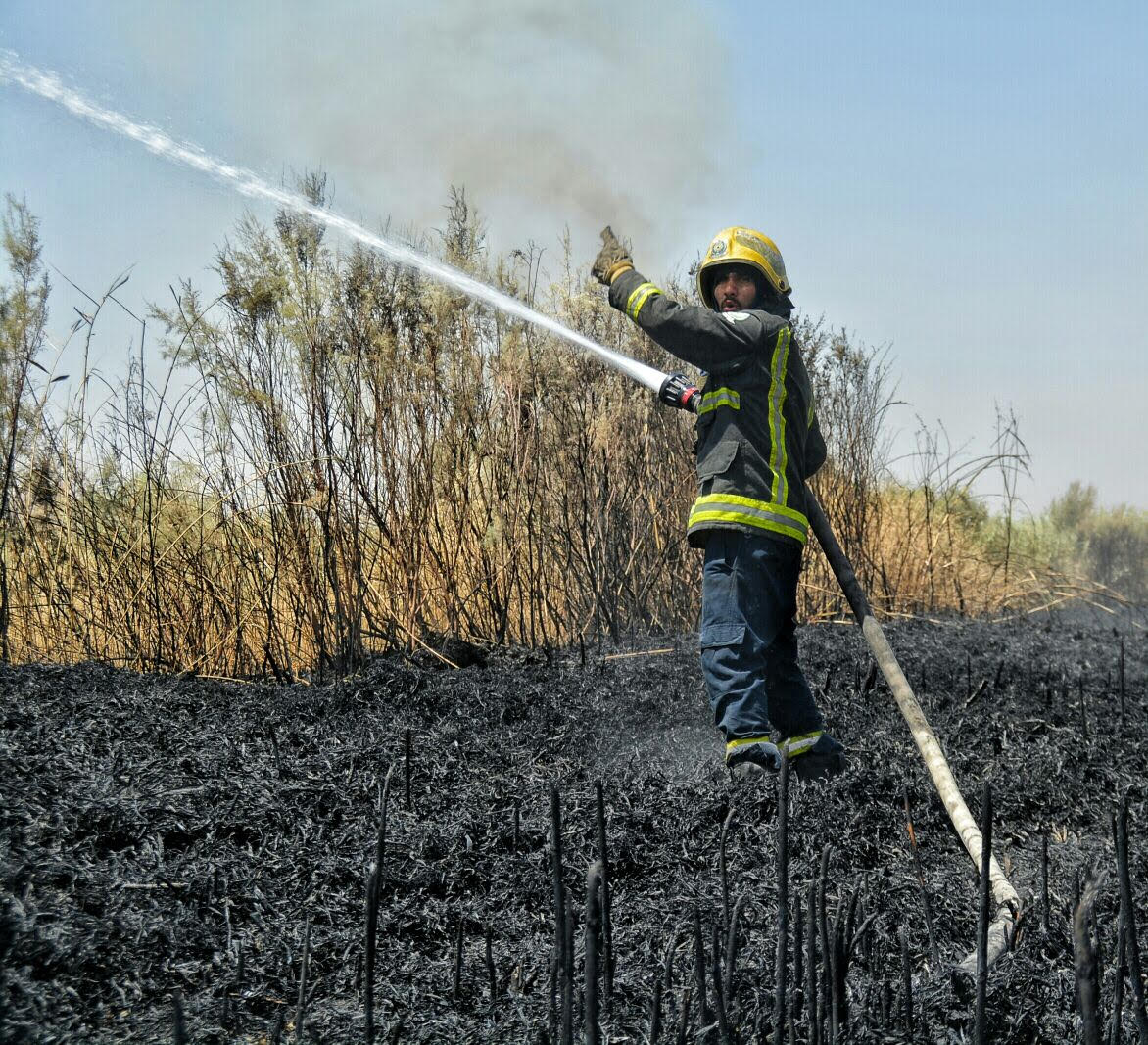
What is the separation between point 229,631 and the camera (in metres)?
4.64

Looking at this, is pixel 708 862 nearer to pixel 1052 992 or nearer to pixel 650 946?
pixel 650 946

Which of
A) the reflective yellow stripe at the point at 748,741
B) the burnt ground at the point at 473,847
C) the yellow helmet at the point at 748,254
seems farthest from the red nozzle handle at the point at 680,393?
the burnt ground at the point at 473,847

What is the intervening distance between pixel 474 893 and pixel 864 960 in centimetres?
95

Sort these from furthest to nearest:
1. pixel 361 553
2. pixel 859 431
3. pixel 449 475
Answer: pixel 859 431 → pixel 449 475 → pixel 361 553

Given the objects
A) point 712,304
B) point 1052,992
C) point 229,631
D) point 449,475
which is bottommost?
point 1052,992

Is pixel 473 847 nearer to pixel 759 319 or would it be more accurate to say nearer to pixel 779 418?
pixel 779 418

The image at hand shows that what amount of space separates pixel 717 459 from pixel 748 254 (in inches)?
29.4

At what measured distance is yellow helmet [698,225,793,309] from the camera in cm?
356

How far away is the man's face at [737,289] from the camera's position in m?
3.66

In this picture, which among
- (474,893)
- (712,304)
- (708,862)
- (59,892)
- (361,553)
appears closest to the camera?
(59,892)

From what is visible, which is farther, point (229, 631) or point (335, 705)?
point (229, 631)

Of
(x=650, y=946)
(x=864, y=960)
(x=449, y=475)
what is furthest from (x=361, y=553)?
(x=864, y=960)

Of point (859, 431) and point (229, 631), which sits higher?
point (859, 431)

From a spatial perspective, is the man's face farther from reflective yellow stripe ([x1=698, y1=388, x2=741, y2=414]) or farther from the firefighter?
reflective yellow stripe ([x1=698, y1=388, x2=741, y2=414])
